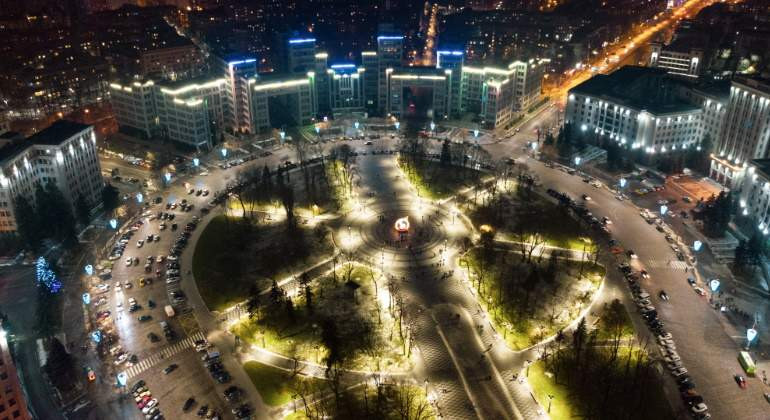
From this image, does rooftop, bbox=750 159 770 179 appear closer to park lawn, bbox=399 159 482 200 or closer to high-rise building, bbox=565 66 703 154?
high-rise building, bbox=565 66 703 154

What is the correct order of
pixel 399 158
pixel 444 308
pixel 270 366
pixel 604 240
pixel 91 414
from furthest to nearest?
pixel 399 158, pixel 604 240, pixel 444 308, pixel 270 366, pixel 91 414

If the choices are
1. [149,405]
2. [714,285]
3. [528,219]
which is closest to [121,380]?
[149,405]

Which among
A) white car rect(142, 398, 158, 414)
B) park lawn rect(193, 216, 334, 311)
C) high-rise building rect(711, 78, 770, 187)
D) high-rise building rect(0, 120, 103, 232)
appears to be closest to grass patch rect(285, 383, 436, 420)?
white car rect(142, 398, 158, 414)

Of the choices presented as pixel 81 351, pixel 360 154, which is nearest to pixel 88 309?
pixel 81 351

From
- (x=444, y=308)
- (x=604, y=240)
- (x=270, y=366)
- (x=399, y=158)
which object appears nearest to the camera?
(x=270, y=366)

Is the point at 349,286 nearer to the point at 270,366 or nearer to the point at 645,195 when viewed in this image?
the point at 270,366

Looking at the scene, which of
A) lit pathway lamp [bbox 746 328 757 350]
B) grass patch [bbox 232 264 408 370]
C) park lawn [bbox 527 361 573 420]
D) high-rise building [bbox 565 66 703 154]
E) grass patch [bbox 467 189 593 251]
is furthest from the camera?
high-rise building [bbox 565 66 703 154]
